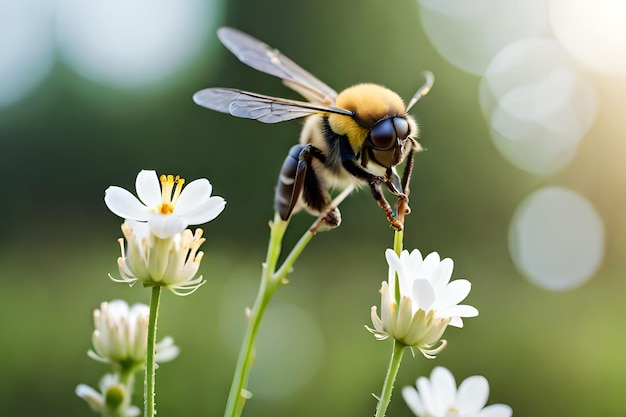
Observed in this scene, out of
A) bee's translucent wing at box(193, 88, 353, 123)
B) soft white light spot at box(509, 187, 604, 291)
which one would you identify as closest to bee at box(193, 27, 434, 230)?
bee's translucent wing at box(193, 88, 353, 123)

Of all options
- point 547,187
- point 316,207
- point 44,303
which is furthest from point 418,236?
point 316,207

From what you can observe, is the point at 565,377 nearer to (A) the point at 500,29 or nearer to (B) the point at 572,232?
(B) the point at 572,232

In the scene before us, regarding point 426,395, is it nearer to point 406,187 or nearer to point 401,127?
point 406,187

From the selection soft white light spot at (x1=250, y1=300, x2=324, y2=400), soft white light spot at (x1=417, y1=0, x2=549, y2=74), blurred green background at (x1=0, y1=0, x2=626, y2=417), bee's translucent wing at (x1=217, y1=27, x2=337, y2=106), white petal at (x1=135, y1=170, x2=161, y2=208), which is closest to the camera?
white petal at (x1=135, y1=170, x2=161, y2=208)

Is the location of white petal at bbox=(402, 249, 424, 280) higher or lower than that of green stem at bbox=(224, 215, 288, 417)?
higher

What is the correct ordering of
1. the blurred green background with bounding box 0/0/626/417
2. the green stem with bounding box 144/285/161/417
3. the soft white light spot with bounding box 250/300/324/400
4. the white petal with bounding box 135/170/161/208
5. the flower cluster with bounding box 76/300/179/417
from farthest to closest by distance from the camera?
1. the blurred green background with bounding box 0/0/626/417
2. the soft white light spot with bounding box 250/300/324/400
3. the flower cluster with bounding box 76/300/179/417
4. the white petal with bounding box 135/170/161/208
5. the green stem with bounding box 144/285/161/417

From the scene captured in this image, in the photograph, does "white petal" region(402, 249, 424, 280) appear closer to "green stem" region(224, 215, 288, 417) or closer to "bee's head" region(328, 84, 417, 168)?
"green stem" region(224, 215, 288, 417)
